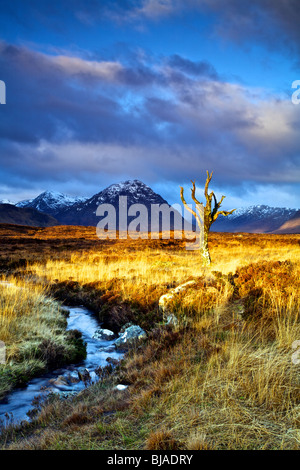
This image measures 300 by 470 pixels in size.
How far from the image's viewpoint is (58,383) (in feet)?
15.9

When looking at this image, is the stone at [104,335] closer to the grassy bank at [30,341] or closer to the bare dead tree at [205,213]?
the grassy bank at [30,341]

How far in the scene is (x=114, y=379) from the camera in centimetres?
436

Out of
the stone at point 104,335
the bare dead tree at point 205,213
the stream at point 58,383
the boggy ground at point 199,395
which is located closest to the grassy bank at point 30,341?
the stream at point 58,383

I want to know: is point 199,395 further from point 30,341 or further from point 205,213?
point 205,213

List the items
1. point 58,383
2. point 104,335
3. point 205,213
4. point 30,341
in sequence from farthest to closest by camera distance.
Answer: point 205,213 → point 104,335 → point 30,341 → point 58,383

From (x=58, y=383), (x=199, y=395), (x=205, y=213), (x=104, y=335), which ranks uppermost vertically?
(x=205, y=213)

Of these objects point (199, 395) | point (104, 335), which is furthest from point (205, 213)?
point (199, 395)

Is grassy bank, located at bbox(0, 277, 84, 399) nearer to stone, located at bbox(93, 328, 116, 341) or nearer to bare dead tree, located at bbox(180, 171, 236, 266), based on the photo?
stone, located at bbox(93, 328, 116, 341)

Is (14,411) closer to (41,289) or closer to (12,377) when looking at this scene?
(12,377)

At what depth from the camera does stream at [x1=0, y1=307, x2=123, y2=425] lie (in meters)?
4.10

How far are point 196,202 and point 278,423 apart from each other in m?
14.2

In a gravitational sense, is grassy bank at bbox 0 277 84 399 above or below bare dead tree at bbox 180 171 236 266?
below

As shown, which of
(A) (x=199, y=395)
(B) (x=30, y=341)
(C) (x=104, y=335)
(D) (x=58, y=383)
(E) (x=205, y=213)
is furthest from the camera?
(E) (x=205, y=213)

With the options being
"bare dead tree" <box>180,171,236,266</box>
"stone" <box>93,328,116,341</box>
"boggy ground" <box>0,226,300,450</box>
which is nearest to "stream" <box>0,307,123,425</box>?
"stone" <box>93,328,116,341</box>
